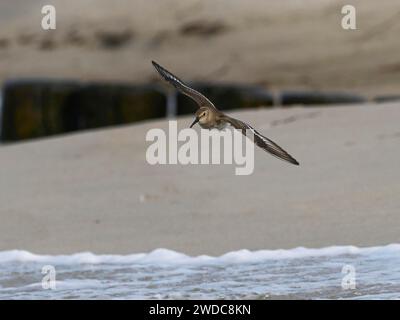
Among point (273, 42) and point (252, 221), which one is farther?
point (273, 42)

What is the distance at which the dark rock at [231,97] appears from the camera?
9854 mm

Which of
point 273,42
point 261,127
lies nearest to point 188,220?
point 261,127

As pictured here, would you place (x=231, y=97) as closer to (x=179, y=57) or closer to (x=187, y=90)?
(x=179, y=57)

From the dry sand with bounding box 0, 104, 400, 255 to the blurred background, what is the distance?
245cm

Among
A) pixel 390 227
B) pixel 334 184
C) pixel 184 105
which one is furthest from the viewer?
pixel 184 105

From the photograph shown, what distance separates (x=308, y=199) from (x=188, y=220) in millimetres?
600

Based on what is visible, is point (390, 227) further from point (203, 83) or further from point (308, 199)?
point (203, 83)

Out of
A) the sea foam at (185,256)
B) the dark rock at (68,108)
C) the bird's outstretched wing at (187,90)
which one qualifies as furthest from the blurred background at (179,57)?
the bird's outstretched wing at (187,90)

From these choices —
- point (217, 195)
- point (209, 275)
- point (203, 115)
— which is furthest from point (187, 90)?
point (217, 195)

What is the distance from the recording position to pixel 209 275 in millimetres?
4789

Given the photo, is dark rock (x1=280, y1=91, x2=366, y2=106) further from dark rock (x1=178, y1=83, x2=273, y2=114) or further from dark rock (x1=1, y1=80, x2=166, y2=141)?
dark rock (x1=1, y1=80, x2=166, y2=141)

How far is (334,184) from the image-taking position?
6.02m

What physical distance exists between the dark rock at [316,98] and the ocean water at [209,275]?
15.8 ft

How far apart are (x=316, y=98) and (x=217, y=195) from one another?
391cm
